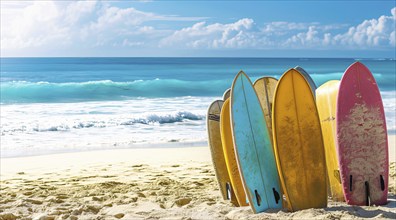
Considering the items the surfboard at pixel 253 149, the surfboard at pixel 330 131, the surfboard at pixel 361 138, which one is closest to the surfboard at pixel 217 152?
the surfboard at pixel 253 149

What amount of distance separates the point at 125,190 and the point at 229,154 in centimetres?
161

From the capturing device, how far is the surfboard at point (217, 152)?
14.2 ft

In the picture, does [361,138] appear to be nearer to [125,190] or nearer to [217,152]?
[217,152]

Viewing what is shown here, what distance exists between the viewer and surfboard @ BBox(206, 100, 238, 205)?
433cm

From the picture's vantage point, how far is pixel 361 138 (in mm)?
3805

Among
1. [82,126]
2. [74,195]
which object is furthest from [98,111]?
[74,195]

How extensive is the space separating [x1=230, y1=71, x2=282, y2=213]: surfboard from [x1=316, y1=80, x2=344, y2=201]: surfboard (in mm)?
495

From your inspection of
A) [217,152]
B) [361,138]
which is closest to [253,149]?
[217,152]

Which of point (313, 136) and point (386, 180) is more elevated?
point (313, 136)

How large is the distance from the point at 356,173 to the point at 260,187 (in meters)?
0.73

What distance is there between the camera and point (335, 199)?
406cm

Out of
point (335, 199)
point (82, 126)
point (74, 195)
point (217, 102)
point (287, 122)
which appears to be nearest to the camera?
point (287, 122)

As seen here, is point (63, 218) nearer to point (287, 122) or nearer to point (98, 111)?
point (287, 122)

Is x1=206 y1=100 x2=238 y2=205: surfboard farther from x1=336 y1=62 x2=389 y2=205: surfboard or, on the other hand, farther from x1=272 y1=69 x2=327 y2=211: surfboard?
x1=336 y1=62 x2=389 y2=205: surfboard
